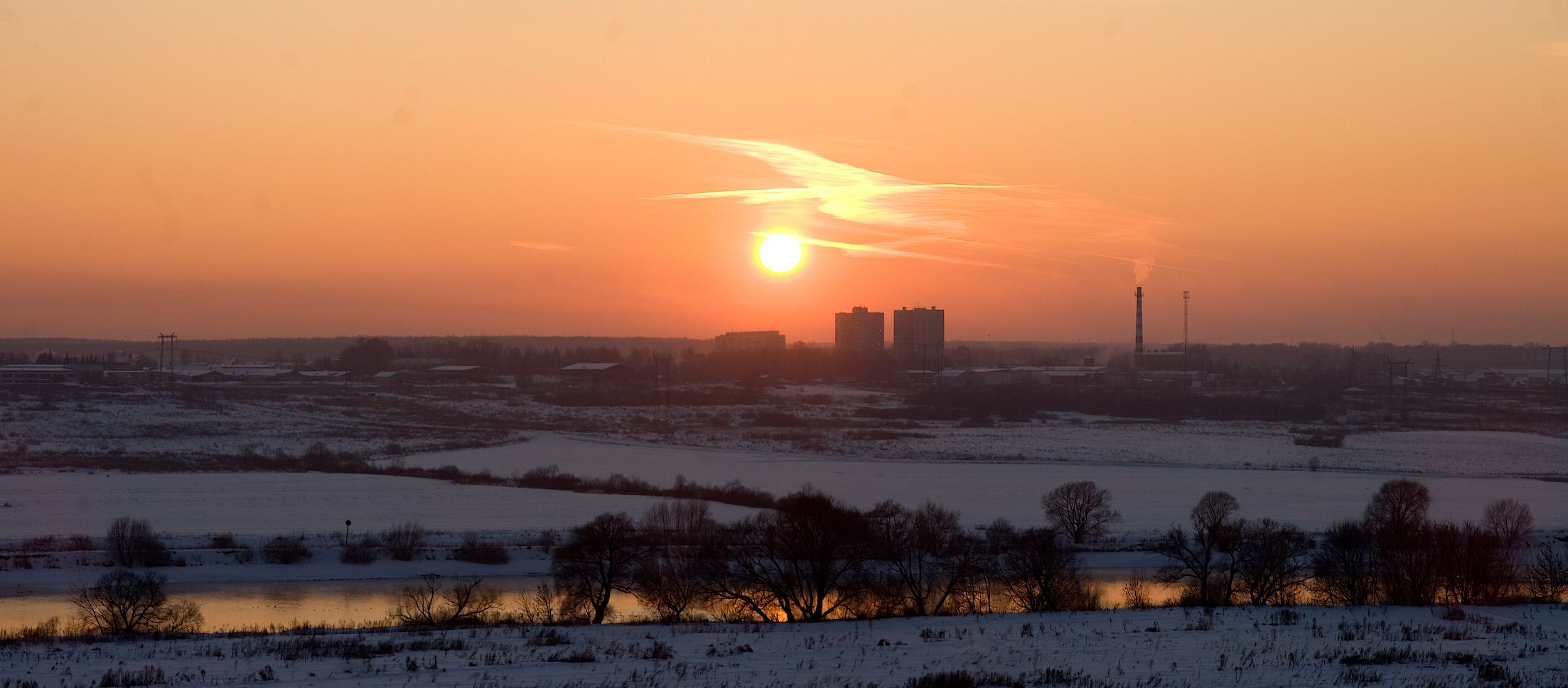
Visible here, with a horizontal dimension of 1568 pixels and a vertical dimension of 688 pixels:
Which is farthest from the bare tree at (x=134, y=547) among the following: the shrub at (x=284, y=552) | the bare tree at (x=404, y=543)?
the bare tree at (x=404, y=543)

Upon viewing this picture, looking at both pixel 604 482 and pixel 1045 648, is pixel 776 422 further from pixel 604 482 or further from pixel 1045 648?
pixel 1045 648

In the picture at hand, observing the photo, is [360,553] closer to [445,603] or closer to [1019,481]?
[445,603]

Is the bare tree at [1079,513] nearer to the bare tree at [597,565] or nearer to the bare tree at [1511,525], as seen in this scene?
the bare tree at [1511,525]


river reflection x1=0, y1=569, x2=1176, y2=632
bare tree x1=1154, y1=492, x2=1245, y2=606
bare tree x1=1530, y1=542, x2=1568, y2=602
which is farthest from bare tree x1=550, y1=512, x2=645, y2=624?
bare tree x1=1530, y1=542, x2=1568, y2=602

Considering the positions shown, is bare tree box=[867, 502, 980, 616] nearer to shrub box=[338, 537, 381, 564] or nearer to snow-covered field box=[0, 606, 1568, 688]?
snow-covered field box=[0, 606, 1568, 688]

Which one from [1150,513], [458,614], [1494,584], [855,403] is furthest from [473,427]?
[1494,584]

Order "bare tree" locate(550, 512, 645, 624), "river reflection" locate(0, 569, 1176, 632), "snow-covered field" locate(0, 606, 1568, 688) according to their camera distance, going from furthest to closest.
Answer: "bare tree" locate(550, 512, 645, 624)
"river reflection" locate(0, 569, 1176, 632)
"snow-covered field" locate(0, 606, 1568, 688)
